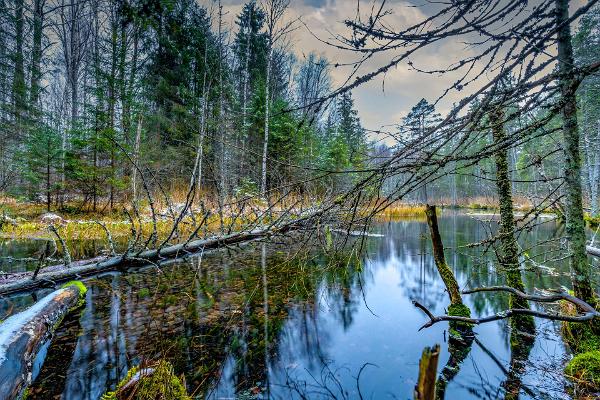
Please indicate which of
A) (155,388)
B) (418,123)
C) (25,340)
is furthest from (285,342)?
(418,123)

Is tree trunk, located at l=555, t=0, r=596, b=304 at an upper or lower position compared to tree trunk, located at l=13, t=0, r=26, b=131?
lower

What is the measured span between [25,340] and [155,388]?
168cm

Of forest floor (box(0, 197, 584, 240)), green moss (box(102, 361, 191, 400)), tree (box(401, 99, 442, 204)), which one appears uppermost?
tree (box(401, 99, 442, 204))

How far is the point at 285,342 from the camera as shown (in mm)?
4418

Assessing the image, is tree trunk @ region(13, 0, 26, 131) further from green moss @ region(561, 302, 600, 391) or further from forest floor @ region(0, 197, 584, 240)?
green moss @ region(561, 302, 600, 391)

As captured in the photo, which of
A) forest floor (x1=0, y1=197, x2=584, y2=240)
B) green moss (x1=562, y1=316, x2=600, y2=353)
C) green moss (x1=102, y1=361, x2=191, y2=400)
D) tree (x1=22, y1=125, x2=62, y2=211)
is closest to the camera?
green moss (x1=102, y1=361, x2=191, y2=400)

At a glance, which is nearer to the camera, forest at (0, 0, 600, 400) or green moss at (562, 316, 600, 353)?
forest at (0, 0, 600, 400)

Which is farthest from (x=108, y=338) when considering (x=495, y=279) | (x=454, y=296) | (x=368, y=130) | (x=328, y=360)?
(x=495, y=279)

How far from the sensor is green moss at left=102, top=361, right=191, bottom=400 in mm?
2334

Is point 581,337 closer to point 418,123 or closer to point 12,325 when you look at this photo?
point 418,123

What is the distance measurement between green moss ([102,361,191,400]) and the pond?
657 mm

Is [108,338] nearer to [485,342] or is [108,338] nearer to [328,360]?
[328,360]

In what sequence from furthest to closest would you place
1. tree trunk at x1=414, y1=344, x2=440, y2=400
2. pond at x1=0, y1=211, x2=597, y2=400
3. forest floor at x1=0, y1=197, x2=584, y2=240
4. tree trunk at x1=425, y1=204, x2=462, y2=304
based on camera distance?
forest floor at x1=0, y1=197, x2=584, y2=240 → tree trunk at x1=425, y1=204, x2=462, y2=304 → pond at x1=0, y1=211, x2=597, y2=400 → tree trunk at x1=414, y1=344, x2=440, y2=400

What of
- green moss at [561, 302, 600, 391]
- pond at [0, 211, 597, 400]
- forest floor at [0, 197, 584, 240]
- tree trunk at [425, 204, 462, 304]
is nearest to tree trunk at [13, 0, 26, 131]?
forest floor at [0, 197, 584, 240]
